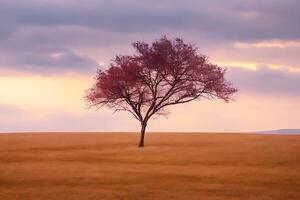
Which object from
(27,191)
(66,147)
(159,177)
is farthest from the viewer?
(66,147)

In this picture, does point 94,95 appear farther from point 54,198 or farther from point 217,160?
point 54,198

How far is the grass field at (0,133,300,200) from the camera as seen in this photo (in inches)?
1190

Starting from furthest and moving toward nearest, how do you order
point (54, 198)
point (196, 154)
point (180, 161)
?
point (196, 154) → point (180, 161) → point (54, 198)

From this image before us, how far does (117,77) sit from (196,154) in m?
18.7

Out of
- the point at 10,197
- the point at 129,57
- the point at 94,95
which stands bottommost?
the point at 10,197

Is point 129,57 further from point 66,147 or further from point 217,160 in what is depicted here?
point 217,160

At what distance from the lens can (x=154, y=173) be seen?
38.5m

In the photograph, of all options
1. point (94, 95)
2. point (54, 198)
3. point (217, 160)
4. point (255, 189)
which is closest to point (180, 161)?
point (217, 160)

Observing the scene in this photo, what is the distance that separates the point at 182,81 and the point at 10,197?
40.5 m

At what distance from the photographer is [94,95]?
69.4 metres

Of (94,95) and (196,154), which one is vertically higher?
(94,95)

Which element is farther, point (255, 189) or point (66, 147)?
point (66, 147)

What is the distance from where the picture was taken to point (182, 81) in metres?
67.2

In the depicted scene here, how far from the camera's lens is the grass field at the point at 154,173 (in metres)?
30.2
